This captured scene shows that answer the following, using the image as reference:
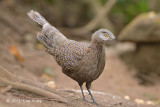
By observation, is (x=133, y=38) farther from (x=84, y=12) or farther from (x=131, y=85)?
(x=84, y=12)

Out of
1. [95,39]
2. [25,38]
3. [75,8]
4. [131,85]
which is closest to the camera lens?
[95,39]

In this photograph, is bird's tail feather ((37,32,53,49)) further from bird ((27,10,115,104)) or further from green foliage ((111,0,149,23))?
green foliage ((111,0,149,23))

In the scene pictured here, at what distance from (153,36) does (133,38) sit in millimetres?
855

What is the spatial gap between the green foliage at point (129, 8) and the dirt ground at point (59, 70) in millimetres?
3026

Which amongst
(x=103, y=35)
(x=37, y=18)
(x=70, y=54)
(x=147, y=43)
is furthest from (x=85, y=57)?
(x=147, y=43)

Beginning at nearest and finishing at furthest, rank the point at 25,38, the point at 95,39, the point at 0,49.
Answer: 1. the point at 95,39
2. the point at 0,49
3. the point at 25,38

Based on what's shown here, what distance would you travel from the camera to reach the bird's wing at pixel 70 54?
13.7ft

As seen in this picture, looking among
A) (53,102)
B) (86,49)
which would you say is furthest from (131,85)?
(53,102)

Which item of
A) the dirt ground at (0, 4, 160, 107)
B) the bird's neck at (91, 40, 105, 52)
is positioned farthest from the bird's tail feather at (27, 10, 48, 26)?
the dirt ground at (0, 4, 160, 107)

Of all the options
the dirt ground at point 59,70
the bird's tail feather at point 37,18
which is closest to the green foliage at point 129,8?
the dirt ground at point 59,70

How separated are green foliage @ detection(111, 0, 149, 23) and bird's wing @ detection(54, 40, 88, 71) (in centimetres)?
1029

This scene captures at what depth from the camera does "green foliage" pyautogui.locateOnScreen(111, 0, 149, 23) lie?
47.1 feet

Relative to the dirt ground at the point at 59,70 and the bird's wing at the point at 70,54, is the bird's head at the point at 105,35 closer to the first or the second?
the bird's wing at the point at 70,54

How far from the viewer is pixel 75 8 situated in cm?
1755
